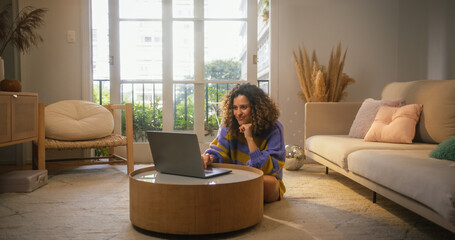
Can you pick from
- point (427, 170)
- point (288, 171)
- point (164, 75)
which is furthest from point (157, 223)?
point (164, 75)

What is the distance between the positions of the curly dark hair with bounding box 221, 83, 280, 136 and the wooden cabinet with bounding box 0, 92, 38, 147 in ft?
5.25

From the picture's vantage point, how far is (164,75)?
4.08 metres

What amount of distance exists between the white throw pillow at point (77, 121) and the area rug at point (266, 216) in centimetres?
48

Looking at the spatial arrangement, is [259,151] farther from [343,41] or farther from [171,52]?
[343,41]

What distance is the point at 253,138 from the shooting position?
2.30 m

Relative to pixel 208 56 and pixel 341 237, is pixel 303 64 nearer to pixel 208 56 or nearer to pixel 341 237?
pixel 208 56

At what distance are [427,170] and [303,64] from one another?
2535mm

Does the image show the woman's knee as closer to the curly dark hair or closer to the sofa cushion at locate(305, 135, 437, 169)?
the curly dark hair

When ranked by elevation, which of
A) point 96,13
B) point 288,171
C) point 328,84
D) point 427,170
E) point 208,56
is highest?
point 96,13

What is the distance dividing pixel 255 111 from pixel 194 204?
0.83m

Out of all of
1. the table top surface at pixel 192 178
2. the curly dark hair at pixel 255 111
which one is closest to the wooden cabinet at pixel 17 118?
the table top surface at pixel 192 178

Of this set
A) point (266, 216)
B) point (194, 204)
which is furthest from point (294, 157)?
point (194, 204)

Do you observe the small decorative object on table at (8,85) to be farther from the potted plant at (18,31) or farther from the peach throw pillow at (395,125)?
the peach throw pillow at (395,125)

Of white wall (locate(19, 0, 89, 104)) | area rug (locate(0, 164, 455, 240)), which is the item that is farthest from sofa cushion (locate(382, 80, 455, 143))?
white wall (locate(19, 0, 89, 104))
